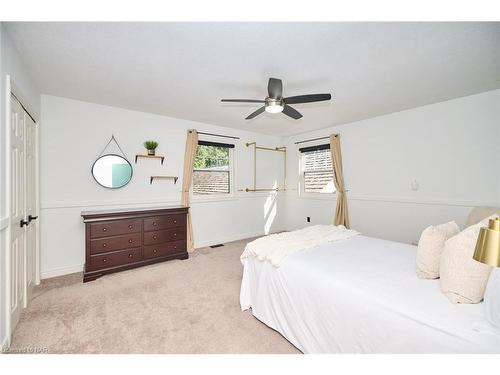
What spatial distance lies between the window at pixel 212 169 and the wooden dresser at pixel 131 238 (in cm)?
91

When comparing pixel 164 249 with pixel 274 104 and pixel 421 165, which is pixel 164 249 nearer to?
pixel 274 104

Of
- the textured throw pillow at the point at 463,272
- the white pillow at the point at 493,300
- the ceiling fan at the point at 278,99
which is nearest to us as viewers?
the white pillow at the point at 493,300

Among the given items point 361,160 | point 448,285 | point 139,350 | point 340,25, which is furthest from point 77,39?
point 361,160

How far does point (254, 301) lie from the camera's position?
2160 mm

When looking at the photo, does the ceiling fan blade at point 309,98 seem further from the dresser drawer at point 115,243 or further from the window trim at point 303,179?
the dresser drawer at point 115,243

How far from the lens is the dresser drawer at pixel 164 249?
342 cm

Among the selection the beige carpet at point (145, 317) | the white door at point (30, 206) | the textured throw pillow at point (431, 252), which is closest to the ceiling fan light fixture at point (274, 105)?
the textured throw pillow at point (431, 252)

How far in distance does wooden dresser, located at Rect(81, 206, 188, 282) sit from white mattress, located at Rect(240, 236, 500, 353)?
6.09 ft

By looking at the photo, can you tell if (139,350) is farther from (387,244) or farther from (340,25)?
(340,25)

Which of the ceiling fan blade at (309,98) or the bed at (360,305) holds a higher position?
the ceiling fan blade at (309,98)

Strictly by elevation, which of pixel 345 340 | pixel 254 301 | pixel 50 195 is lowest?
pixel 254 301

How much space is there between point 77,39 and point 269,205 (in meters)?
4.63

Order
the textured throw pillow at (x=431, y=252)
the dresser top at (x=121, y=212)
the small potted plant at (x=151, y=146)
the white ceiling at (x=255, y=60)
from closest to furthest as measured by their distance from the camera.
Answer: the textured throw pillow at (x=431, y=252)
the white ceiling at (x=255, y=60)
the dresser top at (x=121, y=212)
the small potted plant at (x=151, y=146)
